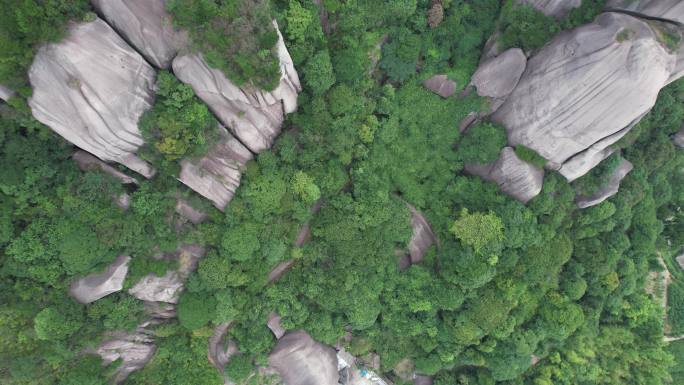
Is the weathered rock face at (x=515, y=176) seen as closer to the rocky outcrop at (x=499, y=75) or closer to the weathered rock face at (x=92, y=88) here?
the rocky outcrop at (x=499, y=75)

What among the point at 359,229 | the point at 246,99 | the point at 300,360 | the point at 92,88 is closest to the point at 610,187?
the point at 359,229

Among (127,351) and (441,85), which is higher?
(441,85)

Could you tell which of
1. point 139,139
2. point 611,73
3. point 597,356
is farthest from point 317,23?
point 597,356

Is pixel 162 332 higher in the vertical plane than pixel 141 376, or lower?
higher

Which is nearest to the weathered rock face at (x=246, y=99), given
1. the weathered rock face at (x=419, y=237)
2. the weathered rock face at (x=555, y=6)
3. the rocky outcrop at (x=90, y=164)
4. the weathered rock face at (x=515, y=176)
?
the rocky outcrop at (x=90, y=164)

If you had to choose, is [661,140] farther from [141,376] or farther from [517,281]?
[141,376]

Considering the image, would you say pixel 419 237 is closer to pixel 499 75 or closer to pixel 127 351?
pixel 499 75
